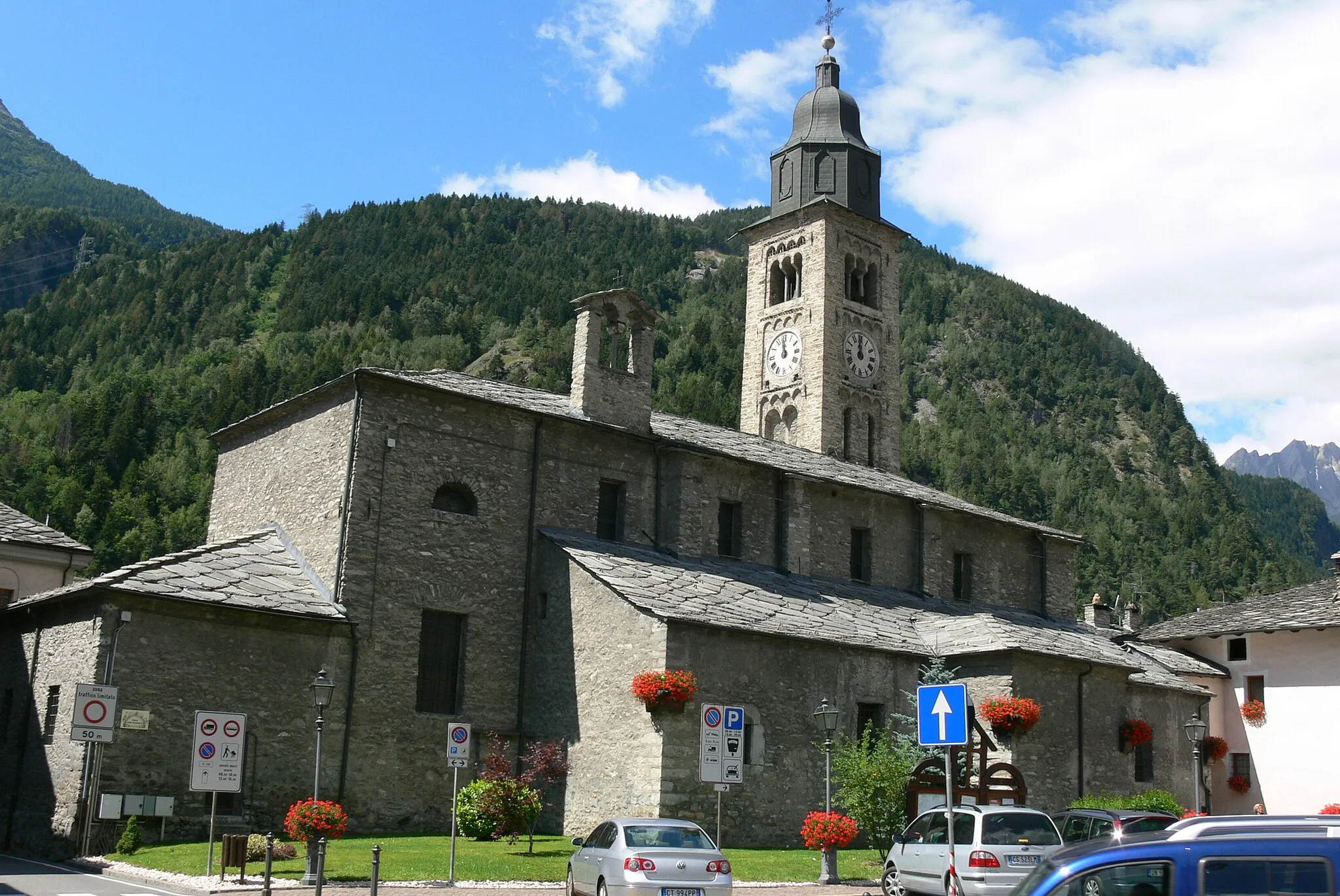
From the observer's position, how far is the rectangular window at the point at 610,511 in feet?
99.9

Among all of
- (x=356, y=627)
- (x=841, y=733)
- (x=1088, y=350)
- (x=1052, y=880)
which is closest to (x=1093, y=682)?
(x=841, y=733)

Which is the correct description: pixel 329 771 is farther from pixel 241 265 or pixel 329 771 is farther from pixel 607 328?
pixel 241 265

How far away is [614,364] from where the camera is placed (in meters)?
31.7

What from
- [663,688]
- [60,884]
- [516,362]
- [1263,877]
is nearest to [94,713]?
[60,884]

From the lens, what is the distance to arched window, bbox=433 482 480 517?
89.9 ft

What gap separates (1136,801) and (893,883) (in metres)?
14.3

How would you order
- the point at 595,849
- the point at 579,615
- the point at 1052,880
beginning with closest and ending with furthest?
the point at 1052,880
the point at 595,849
the point at 579,615

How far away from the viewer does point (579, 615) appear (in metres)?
27.0

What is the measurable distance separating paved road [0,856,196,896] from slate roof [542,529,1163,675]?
437 inches

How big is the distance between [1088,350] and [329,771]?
15825 cm

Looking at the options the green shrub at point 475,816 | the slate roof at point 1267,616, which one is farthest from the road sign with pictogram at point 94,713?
the slate roof at point 1267,616

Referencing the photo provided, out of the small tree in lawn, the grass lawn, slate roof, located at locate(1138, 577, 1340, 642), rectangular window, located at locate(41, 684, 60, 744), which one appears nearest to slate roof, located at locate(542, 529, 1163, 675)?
the small tree in lawn

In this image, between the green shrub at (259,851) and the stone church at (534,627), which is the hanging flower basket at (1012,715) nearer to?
the stone church at (534,627)

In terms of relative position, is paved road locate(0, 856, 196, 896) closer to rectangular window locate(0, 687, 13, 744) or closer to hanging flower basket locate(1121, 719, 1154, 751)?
rectangular window locate(0, 687, 13, 744)
